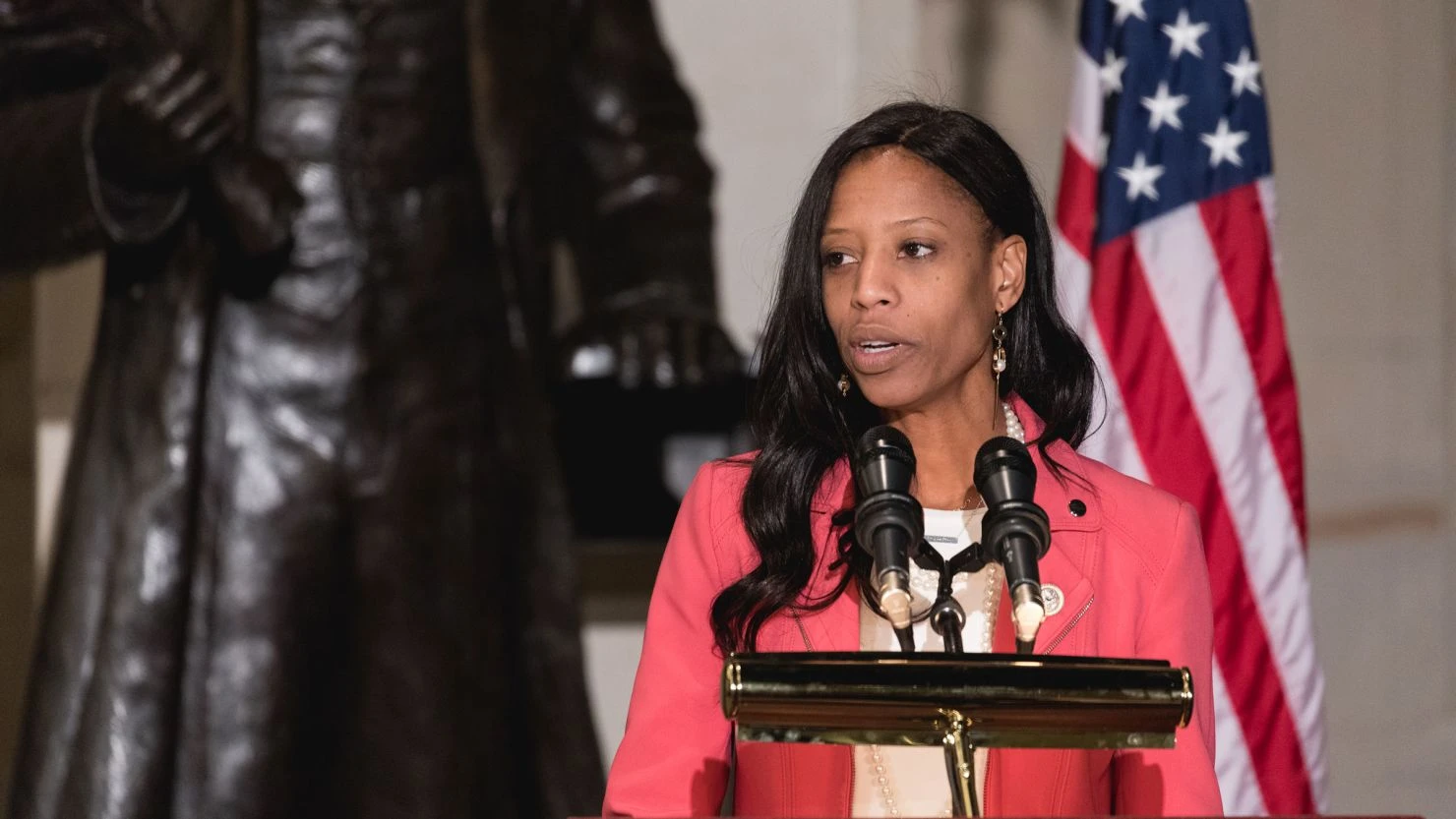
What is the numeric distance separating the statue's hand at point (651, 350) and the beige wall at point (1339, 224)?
85cm

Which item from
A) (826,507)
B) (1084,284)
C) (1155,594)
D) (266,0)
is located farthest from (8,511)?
(1155,594)

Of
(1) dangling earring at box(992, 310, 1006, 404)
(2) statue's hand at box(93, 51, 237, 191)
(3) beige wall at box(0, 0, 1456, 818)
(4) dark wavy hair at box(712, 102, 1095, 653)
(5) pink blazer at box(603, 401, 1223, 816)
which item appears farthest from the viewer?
(3) beige wall at box(0, 0, 1456, 818)

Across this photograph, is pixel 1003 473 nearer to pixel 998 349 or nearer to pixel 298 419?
pixel 998 349

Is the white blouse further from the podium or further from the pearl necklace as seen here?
the podium

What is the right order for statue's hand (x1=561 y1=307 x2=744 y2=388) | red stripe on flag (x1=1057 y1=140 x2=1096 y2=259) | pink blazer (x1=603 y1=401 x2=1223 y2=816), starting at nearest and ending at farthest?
pink blazer (x1=603 y1=401 x2=1223 y2=816)
red stripe on flag (x1=1057 y1=140 x2=1096 y2=259)
statue's hand (x1=561 y1=307 x2=744 y2=388)

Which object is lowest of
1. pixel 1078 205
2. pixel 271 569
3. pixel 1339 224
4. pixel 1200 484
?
pixel 271 569

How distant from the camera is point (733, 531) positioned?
1941 mm

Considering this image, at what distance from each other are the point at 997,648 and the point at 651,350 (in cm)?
157

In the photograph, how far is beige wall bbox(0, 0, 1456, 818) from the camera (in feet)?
14.2

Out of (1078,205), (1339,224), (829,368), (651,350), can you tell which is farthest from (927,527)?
(1339,224)

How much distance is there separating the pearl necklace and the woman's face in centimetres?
14

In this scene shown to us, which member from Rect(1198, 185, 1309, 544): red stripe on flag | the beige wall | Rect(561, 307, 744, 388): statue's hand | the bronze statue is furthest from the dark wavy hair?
the beige wall

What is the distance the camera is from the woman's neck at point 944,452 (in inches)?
78.4

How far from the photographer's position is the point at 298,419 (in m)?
3.05
